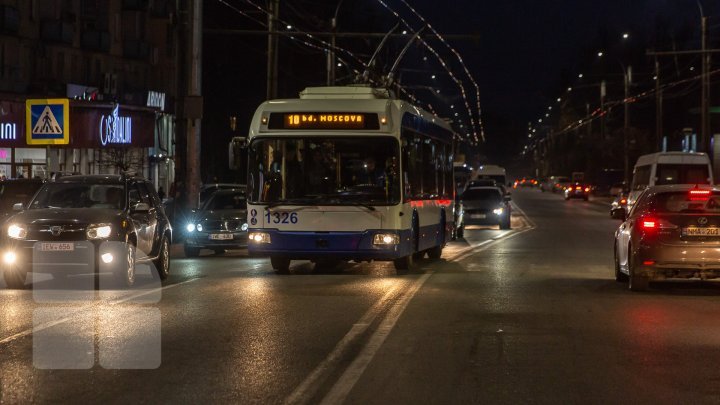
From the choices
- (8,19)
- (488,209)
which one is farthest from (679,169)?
(8,19)

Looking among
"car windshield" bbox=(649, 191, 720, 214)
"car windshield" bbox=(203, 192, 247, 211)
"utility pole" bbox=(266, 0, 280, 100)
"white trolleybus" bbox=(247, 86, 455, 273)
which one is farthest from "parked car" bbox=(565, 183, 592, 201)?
"car windshield" bbox=(649, 191, 720, 214)

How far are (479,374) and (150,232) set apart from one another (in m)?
10.4

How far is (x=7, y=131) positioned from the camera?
46.3 metres

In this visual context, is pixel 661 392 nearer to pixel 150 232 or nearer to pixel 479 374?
pixel 479 374

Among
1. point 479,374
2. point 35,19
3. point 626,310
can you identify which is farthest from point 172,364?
point 35,19

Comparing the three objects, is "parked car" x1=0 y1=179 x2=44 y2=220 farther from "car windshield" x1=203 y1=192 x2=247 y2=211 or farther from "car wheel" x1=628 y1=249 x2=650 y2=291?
"car wheel" x1=628 y1=249 x2=650 y2=291

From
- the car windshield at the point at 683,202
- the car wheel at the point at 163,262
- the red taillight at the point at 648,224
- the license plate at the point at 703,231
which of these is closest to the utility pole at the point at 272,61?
the car wheel at the point at 163,262

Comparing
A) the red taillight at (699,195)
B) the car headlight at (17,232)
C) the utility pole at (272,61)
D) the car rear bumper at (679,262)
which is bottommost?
the car rear bumper at (679,262)

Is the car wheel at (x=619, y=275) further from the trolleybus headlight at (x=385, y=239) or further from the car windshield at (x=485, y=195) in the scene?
the car windshield at (x=485, y=195)

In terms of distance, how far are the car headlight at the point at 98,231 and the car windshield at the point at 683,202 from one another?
26.1 ft

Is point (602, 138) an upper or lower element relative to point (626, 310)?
upper

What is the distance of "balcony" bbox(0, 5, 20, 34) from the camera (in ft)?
158

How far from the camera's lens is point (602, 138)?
11288 centimetres

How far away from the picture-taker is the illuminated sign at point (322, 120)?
802 inches
